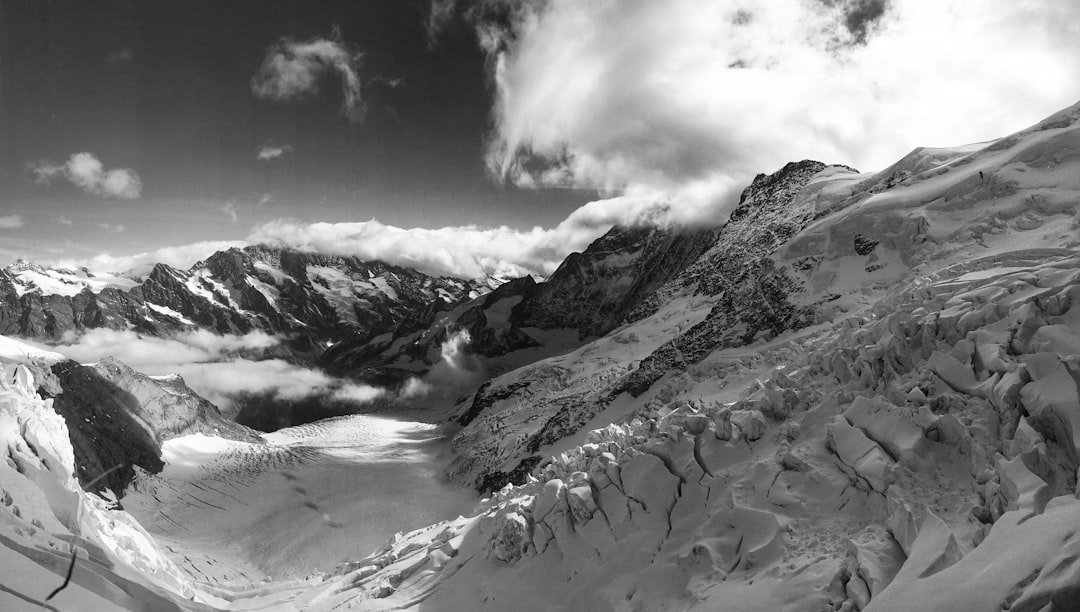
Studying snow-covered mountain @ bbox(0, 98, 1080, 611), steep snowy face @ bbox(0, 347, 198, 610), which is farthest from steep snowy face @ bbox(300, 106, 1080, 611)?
steep snowy face @ bbox(0, 347, 198, 610)

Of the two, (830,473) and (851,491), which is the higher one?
(830,473)

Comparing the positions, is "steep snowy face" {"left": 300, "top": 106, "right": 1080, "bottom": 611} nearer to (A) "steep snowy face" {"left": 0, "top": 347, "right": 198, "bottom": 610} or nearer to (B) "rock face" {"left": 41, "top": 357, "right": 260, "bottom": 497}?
(A) "steep snowy face" {"left": 0, "top": 347, "right": 198, "bottom": 610}

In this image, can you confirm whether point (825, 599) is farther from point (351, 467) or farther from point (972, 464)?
point (351, 467)

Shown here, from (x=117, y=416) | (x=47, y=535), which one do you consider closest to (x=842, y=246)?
(x=47, y=535)

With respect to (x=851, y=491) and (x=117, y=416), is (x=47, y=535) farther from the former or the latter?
(x=117, y=416)

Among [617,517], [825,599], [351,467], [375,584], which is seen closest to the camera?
[825,599]

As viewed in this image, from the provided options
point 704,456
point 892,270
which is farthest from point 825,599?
point 892,270

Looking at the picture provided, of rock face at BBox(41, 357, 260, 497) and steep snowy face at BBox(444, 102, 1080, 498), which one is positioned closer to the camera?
steep snowy face at BBox(444, 102, 1080, 498)

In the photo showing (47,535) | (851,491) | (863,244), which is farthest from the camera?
(863,244)
